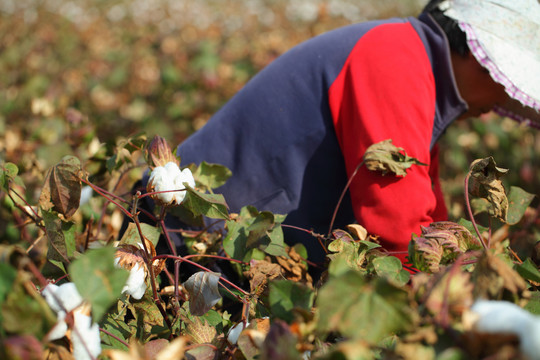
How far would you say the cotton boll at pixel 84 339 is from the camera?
64 centimetres

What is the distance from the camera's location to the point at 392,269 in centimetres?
80

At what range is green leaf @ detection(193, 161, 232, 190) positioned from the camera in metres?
1.11

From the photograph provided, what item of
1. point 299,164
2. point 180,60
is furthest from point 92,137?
point 180,60

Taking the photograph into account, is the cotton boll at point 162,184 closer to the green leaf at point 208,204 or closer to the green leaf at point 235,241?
the green leaf at point 208,204

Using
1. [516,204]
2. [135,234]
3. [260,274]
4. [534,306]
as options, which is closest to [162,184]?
[135,234]

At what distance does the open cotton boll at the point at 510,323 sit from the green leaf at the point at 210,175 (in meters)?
0.66

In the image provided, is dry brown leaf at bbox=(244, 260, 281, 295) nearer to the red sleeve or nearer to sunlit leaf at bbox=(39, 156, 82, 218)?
the red sleeve

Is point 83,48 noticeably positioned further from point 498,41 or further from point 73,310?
point 73,310

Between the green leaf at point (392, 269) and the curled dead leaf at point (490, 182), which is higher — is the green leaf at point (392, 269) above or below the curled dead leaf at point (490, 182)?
below

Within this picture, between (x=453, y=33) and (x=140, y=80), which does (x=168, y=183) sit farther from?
(x=140, y=80)

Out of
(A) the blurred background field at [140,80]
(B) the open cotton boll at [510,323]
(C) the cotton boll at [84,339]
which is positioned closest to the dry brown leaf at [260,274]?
(C) the cotton boll at [84,339]

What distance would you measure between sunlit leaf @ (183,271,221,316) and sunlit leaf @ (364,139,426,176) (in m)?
0.40

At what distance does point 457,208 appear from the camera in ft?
4.95

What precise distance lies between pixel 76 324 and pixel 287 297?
10.8 inches
